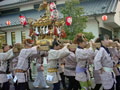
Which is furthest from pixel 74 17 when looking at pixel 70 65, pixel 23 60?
pixel 23 60

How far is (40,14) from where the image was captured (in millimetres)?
15117

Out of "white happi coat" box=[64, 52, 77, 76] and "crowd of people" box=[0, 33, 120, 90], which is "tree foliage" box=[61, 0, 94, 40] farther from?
"white happi coat" box=[64, 52, 77, 76]

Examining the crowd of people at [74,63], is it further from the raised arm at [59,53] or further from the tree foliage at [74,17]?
the tree foliage at [74,17]

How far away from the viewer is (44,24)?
7.10 meters

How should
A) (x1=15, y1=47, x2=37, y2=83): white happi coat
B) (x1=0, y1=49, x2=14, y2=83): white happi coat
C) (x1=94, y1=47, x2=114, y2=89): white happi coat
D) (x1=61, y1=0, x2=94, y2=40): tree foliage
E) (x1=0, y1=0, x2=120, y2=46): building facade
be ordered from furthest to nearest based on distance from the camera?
(x1=0, y1=0, x2=120, y2=46): building facade
(x1=61, y1=0, x2=94, y2=40): tree foliage
(x1=0, y1=49, x2=14, y2=83): white happi coat
(x1=15, y1=47, x2=37, y2=83): white happi coat
(x1=94, y1=47, x2=114, y2=89): white happi coat

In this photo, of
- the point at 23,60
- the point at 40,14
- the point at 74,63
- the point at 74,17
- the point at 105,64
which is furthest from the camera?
the point at 40,14

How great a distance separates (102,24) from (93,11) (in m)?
1.16

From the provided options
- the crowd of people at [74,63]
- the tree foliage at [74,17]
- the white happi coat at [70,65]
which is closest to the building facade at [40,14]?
the tree foliage at [74,17]

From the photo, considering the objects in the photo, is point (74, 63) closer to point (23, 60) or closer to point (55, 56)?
point (55, 56)

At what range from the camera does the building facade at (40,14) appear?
11.7 metres

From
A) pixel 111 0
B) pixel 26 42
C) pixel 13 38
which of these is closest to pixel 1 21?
pixel 13 38

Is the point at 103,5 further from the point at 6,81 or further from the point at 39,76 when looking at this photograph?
the point at 6,81

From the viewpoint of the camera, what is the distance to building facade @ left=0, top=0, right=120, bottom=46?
38.5 ft

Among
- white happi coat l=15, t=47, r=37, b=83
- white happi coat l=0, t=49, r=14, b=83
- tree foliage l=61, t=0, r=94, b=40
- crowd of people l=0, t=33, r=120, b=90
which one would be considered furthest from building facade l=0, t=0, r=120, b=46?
white happi coat l=15, t=47, r=37, b=83
